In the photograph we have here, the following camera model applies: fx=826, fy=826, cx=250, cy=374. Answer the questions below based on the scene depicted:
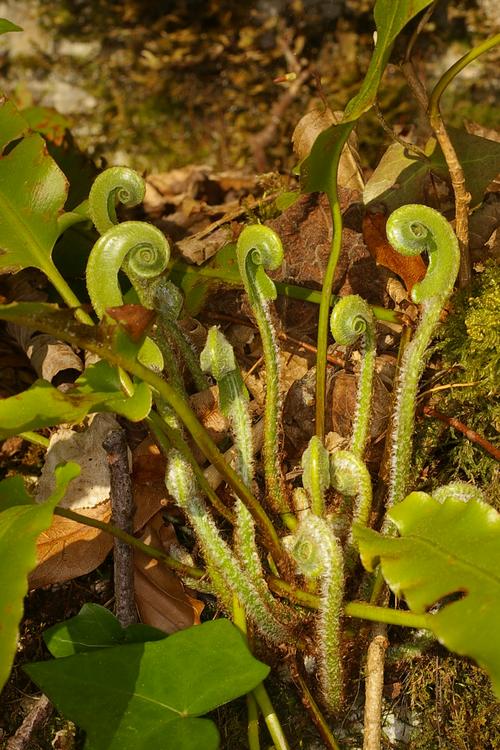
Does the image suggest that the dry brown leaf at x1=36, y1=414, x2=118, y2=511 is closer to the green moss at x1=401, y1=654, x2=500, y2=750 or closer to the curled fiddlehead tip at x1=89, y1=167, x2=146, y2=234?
the curled fiddlehead tip at x1=89, y1=167, x2=146, y2=234

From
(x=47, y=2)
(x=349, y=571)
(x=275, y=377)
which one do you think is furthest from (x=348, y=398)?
(x=47, y=2)

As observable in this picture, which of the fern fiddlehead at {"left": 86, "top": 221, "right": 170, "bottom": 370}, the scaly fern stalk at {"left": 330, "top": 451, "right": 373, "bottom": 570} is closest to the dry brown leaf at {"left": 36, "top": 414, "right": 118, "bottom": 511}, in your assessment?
the fern fiddlehead at {"left": 86, "top": 221, "right": 170, "bottom": 370}

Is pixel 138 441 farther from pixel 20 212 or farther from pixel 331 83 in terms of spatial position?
pixel 331 83

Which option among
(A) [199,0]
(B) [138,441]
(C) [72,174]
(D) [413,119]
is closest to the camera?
(B) [138,441]

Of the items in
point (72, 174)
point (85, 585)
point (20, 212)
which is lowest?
point (85, 585)

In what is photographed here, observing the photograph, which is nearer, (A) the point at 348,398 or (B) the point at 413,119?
(A) the point at 348,398

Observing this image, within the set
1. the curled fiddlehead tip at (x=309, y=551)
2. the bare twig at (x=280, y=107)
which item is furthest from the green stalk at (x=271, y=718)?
the bare twig at (x=280, y=107)
